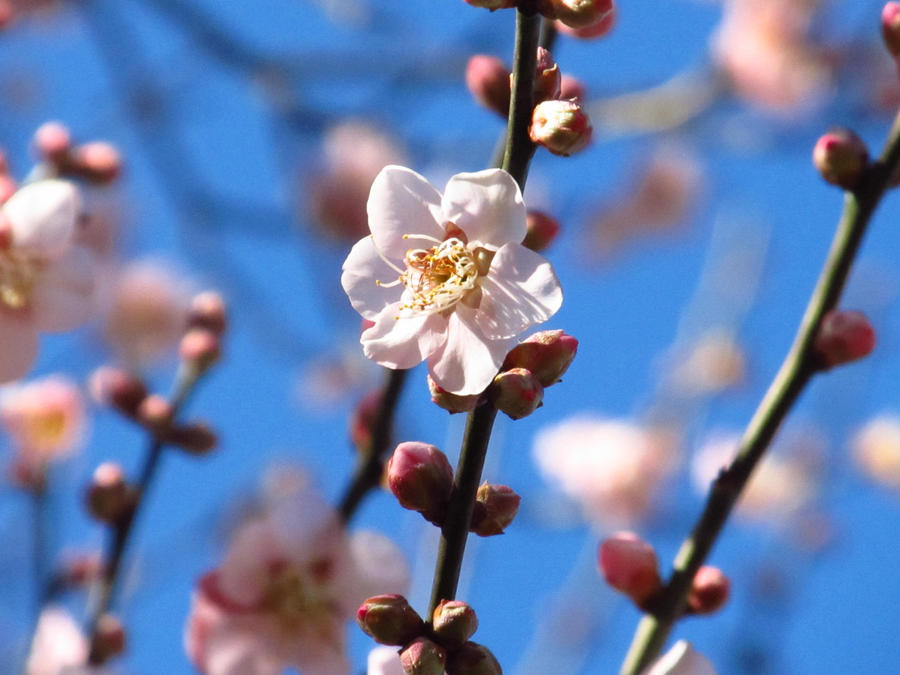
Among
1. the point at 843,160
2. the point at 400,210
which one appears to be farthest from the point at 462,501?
the point at 843,160

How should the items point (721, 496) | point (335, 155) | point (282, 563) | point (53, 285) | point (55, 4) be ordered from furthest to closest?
point (55, 4) → point (335, 155) → point (282, 563) → point (53, 285) → point (721, 496)

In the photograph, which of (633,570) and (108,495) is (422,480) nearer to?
(633,570)

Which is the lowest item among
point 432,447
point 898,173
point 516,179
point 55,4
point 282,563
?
point 282,563

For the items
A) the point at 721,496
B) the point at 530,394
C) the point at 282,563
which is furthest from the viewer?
the point at 282,563

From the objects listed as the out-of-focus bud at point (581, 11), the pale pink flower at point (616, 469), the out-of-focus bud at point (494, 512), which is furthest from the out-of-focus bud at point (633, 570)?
the pale pink flower at point (616, 469)

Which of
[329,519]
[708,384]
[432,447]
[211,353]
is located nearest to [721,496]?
[432,447]

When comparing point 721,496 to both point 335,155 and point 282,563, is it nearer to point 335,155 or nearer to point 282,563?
point 282,563

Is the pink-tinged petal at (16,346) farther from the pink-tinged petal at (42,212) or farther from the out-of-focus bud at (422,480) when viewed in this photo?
the out-of-focus bud at (422,480)
